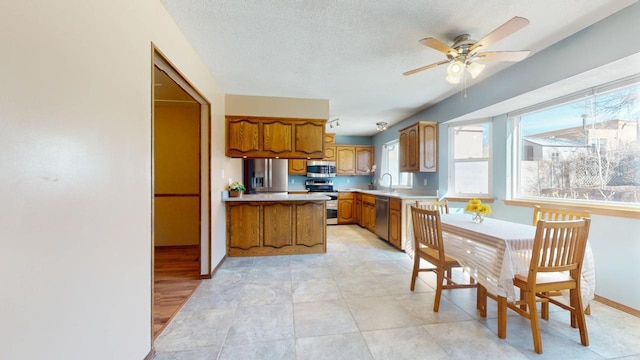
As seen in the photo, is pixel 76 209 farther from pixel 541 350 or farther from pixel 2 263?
pixel 541 350

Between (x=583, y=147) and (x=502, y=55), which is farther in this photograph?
(x=583, y=147)

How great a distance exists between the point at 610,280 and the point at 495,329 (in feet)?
4.65

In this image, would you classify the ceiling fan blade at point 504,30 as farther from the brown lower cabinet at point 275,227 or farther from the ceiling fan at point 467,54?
the brown lower cabinet at point 275,227

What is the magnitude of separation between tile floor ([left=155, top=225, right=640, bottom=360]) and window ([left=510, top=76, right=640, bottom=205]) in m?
1.17

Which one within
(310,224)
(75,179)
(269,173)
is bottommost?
(310,224)

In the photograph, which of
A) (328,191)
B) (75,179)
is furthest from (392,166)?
(75,179)

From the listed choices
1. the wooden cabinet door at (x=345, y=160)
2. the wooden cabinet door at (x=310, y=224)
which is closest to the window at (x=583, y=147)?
the wooden cabinet door at (x=310, y=224)

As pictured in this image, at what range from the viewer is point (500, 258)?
5.69 feet

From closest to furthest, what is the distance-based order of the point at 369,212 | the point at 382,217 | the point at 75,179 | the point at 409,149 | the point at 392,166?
the point at 75,179
the point at 409,149
the point at 382,217
the point at 369,212
the point at 392,166

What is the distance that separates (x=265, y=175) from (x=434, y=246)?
3.34 m

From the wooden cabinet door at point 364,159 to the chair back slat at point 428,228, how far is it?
13.5 feet

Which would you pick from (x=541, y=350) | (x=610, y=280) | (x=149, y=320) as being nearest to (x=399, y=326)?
(x=541, y=350)

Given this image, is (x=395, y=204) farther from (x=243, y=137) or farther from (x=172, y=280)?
(x=172, y=280)

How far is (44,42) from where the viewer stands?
88 cm
